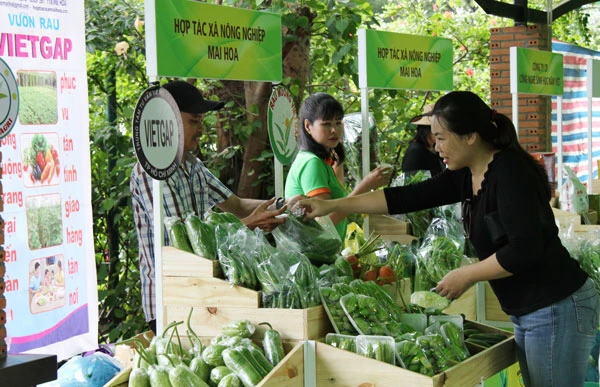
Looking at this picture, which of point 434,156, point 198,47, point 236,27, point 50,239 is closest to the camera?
point 198,47

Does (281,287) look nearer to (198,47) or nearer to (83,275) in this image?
(198,47)

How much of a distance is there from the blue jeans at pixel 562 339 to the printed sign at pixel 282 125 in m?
1.34

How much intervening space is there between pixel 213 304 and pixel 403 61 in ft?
7.75

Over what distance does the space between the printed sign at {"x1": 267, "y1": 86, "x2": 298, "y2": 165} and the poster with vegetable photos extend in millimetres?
971

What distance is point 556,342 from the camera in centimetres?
308

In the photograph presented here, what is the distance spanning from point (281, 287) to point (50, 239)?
1488mm

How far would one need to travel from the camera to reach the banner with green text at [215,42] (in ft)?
10.2

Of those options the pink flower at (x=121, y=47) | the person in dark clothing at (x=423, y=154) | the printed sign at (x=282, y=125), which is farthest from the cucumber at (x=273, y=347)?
the pink flower at (x=121, y=47)

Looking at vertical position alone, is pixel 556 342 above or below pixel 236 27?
below

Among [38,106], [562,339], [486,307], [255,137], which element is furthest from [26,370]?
[255,137]

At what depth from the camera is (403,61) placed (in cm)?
497

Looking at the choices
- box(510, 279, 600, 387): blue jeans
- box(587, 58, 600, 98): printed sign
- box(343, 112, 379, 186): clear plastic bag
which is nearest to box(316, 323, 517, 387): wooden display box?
box(510, 279, 600, 387): blue jeans

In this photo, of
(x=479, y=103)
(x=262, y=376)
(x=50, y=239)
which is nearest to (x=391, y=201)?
(x=479, y=103)

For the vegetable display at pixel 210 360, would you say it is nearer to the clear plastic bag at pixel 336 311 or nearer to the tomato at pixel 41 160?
the clear plastic bag at pixel 336 311
